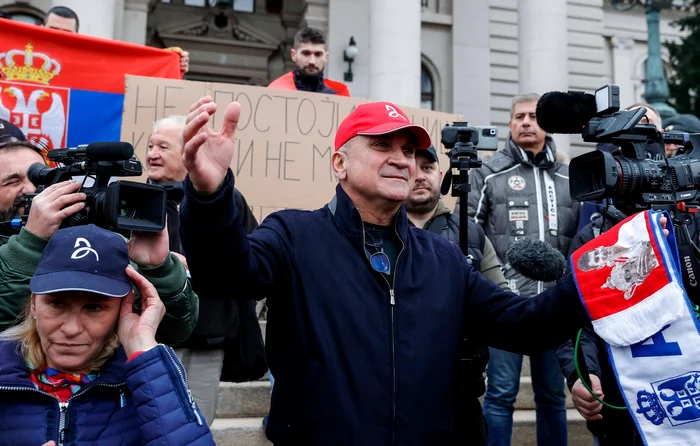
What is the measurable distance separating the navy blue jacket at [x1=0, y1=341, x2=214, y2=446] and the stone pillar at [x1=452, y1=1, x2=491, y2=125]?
1549 centimetres

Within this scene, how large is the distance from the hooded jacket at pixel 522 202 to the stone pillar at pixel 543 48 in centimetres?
926

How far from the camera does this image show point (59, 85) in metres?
5.55

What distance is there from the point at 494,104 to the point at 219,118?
12.5 m

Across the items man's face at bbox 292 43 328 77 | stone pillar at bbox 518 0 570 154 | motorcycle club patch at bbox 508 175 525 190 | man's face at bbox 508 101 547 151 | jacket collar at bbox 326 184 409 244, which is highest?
stone pillar at bbox 518 0 570 154

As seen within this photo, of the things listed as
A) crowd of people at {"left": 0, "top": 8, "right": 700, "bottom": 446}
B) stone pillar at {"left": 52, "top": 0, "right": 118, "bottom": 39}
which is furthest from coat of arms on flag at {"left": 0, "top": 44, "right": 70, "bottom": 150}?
stone pillar at {"left": 52, "top": 0, "right": 118, "bottom": 39}

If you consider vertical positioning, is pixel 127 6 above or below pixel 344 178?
above

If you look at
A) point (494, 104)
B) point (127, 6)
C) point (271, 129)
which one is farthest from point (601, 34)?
point (271, 129)

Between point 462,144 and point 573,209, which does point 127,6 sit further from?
point 462,144

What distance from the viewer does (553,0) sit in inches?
564

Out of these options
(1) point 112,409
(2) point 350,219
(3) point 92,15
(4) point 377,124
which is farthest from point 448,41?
(1) point 112,409

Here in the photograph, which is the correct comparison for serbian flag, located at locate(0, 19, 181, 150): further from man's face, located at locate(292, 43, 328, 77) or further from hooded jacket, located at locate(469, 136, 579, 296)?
hooded jacket, located at locate(469, 136, 579, 296)

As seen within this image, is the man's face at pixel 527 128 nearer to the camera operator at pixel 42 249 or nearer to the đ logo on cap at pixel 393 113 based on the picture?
the đ logo on cap at pixel 393 113

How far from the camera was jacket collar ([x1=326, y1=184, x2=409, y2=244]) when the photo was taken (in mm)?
2416

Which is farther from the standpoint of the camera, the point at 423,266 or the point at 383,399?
the point at 423,266
